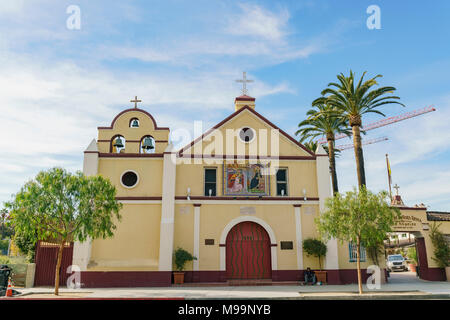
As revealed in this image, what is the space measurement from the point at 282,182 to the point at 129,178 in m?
10.2

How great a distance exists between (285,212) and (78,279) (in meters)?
13.3

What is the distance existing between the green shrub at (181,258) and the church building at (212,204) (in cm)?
39

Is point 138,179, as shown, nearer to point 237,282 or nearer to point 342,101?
point 237,282

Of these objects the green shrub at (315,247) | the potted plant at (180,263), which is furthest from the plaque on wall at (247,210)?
the potted plant at (180,263)

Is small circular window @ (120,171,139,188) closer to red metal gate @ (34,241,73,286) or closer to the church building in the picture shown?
the church building

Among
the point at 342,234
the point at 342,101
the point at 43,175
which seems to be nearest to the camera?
the point at 43,175

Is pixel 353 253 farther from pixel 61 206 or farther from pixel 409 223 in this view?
pixel 61 206

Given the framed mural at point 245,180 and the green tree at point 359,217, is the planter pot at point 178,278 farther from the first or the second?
the green tree at point 359,217

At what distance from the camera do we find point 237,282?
2244 cm

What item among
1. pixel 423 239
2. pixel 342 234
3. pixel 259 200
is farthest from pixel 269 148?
pixel 423 239

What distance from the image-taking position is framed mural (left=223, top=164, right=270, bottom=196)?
2412cm

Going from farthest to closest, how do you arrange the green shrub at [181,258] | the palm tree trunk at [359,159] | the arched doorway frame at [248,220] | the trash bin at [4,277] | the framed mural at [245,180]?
the palm tree trunk at [359,159]
the framed mural at [245,180]
the arched doorway frame at [248,220]
the green shrub at [181,258]
the trash bin at [4,277]

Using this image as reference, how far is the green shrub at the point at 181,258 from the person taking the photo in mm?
21812

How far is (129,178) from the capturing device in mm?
23828
